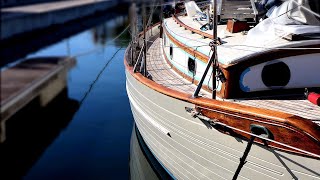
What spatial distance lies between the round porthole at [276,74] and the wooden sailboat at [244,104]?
0.02m

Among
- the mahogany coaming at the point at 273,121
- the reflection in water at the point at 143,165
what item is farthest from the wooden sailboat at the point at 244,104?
A: the reflection in water at the point at 143,165

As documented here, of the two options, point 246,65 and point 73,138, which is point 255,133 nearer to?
point 246,65

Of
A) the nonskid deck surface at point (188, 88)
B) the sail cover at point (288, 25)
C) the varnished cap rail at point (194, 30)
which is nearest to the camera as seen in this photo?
the nonskid deck surface at point (188, 88)

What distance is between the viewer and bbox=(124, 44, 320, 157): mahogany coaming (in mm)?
5973

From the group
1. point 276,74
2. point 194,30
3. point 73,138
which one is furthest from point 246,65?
point 73,138

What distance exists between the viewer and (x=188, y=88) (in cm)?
930

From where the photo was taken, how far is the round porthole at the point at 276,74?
7.87 m

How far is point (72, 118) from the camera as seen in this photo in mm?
17766

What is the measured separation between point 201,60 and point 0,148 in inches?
378

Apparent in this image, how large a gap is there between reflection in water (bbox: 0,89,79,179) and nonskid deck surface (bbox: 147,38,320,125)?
503 centimetres

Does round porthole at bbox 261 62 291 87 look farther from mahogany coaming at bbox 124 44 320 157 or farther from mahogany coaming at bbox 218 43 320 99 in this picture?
mahogany coaming at bbox 124 44 320 157

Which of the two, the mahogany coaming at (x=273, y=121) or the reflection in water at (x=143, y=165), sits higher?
the mahogany coaming at (x=273, y=121)

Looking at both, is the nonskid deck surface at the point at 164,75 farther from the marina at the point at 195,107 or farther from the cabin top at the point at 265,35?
the cabin top at the point at 265,35

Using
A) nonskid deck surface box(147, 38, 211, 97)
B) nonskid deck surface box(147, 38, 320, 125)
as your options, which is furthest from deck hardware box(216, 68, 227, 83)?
nonskid deck surface box(147, 38, 211, 97)
